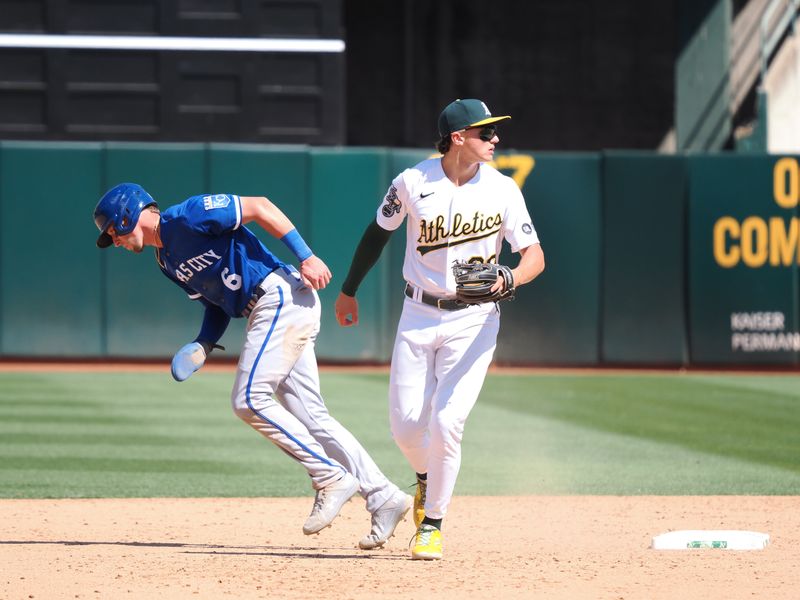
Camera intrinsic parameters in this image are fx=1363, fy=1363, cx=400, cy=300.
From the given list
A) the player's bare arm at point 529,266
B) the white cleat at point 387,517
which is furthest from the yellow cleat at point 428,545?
the player's bare arm at point 529,266

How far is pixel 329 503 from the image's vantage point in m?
5.71

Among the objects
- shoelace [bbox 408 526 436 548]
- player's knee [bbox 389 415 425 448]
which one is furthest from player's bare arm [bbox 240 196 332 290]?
shoelace [bbox 408 526 436 548]

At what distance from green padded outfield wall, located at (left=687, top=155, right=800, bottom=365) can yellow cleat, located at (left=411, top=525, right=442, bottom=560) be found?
10624mm

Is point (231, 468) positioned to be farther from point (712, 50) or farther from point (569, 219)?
point (712, 50)

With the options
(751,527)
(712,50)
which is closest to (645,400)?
(751,527)

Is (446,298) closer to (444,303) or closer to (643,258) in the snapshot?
(444,303)

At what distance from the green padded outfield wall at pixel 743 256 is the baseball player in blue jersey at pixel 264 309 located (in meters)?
10.5

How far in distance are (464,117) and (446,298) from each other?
0.76 m

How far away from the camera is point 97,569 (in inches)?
215

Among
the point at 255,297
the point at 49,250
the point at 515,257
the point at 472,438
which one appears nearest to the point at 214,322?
the point at 255,297

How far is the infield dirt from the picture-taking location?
507 cm

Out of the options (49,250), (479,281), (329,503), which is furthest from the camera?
(49,250)

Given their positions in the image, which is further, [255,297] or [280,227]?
[255,297]

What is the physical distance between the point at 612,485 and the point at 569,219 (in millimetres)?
7611
